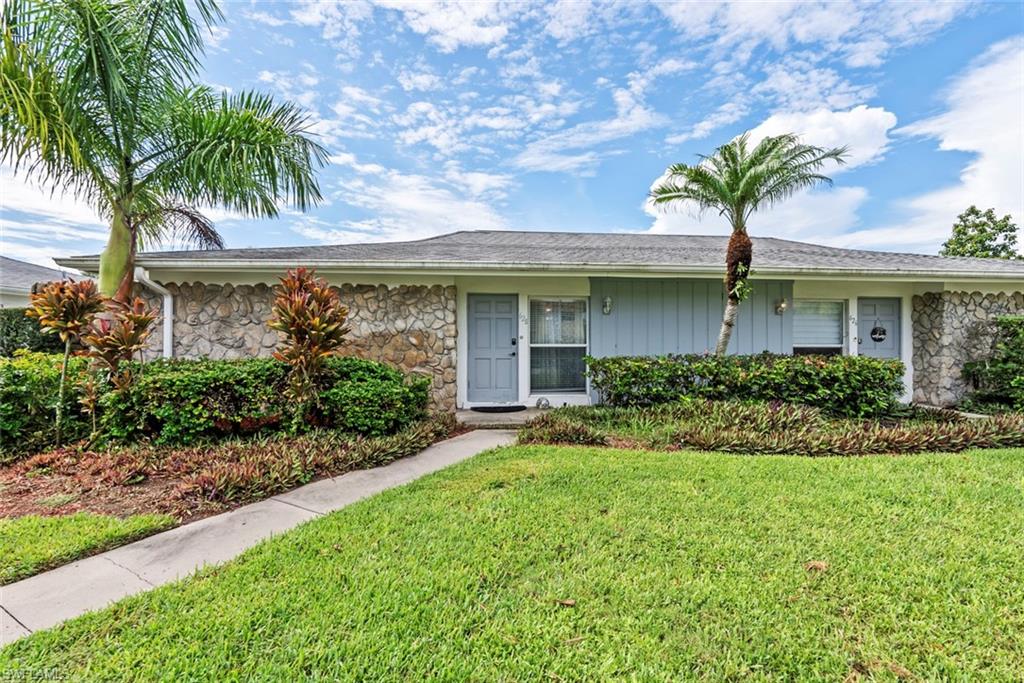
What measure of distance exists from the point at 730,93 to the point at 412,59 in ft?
22.6

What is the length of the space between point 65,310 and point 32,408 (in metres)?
1.23

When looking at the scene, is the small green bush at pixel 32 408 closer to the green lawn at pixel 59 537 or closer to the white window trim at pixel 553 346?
the green lawn at pixel 59 537

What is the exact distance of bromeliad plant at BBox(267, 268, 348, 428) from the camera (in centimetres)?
520

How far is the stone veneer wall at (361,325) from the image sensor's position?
23.4 ft

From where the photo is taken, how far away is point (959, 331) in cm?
826

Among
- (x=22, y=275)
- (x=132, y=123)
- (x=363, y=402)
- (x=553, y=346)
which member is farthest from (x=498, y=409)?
(x=22, y=275)

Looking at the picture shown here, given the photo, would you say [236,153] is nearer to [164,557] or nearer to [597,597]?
[164,557]

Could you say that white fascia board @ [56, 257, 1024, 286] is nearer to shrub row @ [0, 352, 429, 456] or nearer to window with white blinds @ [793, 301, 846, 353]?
window with white blinds @ [793, 301, 846, 353]

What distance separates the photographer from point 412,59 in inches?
354

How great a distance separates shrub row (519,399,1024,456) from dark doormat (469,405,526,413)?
1.41 meters

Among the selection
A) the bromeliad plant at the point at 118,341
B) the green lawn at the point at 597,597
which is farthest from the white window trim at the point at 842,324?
the bromeliad plant at the point at 118,341

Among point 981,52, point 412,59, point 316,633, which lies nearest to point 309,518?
point 316,633

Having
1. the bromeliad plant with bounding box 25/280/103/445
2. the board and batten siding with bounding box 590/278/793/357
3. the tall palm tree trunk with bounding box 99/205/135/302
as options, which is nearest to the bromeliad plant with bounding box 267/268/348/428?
the bromeliad plant with bounding box 25/280/103/445

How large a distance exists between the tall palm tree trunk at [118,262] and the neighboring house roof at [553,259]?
0.57 meters
